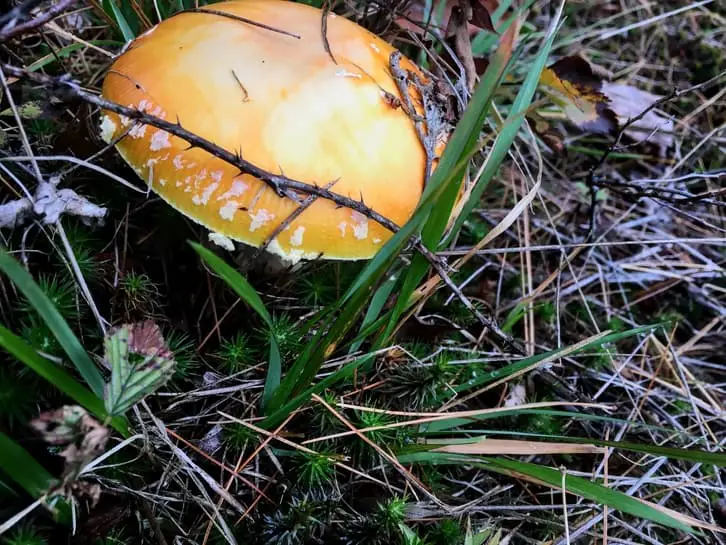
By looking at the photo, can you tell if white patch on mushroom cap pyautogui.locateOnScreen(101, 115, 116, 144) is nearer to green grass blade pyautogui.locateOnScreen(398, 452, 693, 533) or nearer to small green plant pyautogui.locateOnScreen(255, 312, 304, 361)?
small green plant pyautogui.locateOnScreen(255, 312, 304, 361)

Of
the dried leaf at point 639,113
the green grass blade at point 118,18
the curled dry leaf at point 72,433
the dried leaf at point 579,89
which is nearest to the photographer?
the curled dry leaf at point 72,433

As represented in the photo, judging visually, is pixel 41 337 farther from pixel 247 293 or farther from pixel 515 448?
pixel 515 448

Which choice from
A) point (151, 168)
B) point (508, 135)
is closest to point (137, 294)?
point (151, 168)

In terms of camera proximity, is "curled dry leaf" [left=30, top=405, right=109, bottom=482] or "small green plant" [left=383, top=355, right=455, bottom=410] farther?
"small green plant" [left=383, top=355, right=455, bottom=410]

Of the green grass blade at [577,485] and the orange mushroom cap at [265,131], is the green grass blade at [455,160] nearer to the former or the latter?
the orange mushroom cap at [265,131]

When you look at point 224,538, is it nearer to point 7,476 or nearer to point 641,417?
point 7,476

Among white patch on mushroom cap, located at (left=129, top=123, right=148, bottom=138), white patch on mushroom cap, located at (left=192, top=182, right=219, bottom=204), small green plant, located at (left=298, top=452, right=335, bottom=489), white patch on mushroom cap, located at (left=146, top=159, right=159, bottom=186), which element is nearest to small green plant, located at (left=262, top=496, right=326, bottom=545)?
small green plant, located at (left=298, top=452, right=335, bottom=489)

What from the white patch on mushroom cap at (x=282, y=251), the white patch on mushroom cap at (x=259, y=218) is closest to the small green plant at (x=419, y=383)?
the white patch on mushroom cap at (x=282, y=251)
